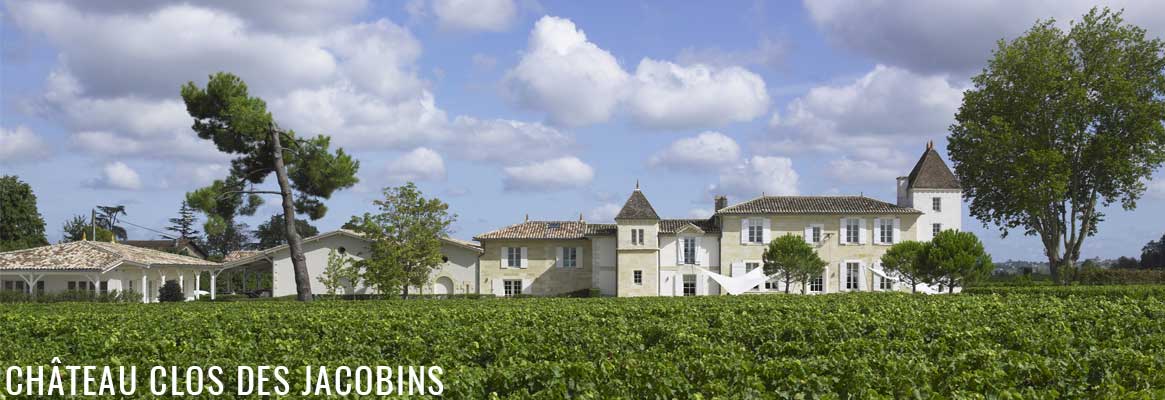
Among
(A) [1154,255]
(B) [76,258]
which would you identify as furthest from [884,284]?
(A) [1154,255]

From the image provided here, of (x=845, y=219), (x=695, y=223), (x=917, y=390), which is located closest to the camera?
(x=917, y=390)

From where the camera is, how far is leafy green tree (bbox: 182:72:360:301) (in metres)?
31.9

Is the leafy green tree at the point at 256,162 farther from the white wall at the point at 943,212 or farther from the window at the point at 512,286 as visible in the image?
the white wall at the point at 943,212

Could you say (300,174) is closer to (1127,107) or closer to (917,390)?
(917,390)

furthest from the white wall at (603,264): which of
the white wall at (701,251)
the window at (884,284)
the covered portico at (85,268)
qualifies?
the covered portico at (85,268)

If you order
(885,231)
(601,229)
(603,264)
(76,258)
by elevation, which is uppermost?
(601,229)

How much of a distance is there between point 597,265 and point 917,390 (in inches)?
1571

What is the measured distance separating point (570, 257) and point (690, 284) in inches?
261

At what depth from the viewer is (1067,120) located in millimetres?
40844

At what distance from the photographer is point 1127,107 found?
132ft

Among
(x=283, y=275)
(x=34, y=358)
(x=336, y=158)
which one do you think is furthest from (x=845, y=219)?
(x=34, y=358)

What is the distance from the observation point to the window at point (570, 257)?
49.2m

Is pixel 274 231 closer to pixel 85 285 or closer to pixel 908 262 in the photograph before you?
pixel 85 285

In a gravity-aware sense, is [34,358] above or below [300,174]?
below
